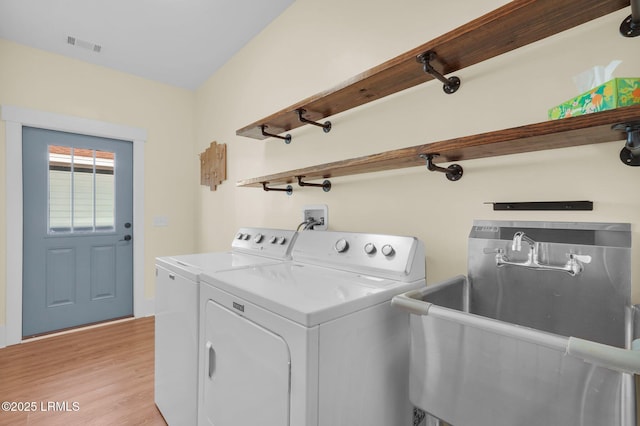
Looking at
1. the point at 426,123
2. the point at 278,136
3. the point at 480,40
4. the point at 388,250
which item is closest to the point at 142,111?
the point at 278,136

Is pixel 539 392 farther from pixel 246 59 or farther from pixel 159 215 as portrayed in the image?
pixel 159 215

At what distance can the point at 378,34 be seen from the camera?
4.94 feet

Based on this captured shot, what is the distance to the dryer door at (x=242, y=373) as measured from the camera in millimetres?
880

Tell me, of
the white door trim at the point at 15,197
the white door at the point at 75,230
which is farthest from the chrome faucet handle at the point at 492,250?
the white door trim at the point at 15,197

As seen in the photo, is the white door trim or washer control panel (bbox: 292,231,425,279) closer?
washer control panel (bbox: 292,231,425,279)

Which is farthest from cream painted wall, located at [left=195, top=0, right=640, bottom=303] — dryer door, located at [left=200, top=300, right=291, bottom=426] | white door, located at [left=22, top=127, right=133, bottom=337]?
white door, located at [left=22, top=127, right=133, bottom=337]

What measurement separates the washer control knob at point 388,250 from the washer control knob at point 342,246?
19cm

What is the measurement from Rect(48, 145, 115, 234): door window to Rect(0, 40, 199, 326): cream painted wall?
322mm

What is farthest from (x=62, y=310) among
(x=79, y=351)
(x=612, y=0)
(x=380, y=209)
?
(x=612, y=0)

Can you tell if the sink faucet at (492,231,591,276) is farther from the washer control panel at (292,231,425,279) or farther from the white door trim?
the white door trim

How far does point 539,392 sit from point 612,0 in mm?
1045

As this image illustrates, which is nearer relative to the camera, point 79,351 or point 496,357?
point 496,357

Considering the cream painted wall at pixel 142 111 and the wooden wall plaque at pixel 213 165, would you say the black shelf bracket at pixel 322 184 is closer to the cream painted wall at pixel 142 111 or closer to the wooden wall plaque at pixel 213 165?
the wooden wall plaque at pixel 213 165

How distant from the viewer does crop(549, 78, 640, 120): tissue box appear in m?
0.74
